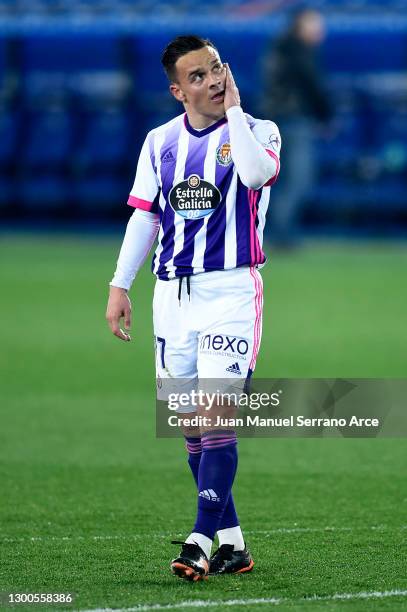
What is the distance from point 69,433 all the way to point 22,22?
38.1 ft

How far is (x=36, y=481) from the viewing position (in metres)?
7.02

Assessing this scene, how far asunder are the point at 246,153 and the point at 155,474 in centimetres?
269

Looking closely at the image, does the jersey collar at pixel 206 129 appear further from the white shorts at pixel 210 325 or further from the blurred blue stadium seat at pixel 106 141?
the blurred blue stadium seat at pixel 106 141

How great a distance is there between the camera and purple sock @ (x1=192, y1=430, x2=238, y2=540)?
5043 mm

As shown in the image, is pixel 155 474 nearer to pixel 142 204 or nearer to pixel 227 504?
pixel 227 504

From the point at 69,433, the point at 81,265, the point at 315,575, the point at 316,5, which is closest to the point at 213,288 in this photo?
the point at 315,575

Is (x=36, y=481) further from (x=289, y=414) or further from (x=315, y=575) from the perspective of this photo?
(x=315, y=575)

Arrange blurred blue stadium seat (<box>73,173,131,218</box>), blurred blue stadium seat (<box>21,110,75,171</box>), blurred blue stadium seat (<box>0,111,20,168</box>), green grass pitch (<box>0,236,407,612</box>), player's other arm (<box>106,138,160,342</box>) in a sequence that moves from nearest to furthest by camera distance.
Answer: green grass pitch (<box>0,236,407,612</box>) → player's other arm (<box>106,138,160,342</box>) → blurred blue stadium seat (<box>73,173,131,218</box>) → blurred blue stadium seat (<box>21,110,75,171</box>) → blurred blue stadium seat (<box>0,111,20,168</box>)

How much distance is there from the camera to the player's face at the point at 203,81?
5.15 meters

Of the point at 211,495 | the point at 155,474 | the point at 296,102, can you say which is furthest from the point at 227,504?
the point at 296,102

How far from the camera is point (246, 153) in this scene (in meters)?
4.99

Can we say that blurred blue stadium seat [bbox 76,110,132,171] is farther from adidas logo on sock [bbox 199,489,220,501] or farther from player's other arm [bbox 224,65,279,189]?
adidas logo on sock [bbox 199,489,220,501]

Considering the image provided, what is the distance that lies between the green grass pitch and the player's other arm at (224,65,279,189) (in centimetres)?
146

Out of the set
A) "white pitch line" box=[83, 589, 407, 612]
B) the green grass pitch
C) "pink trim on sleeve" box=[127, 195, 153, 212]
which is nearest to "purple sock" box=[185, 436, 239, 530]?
the green grass pitch
